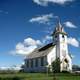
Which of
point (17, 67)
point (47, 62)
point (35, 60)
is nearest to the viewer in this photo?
point (47, 62)

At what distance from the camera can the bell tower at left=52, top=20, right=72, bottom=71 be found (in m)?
79.1

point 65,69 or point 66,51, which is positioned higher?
point 66,51

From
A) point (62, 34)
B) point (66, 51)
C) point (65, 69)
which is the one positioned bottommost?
point (65, 69)

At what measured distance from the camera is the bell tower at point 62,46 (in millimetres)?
79125

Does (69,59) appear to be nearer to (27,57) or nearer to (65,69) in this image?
(65,69)

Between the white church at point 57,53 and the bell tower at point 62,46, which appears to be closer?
the white church at point 57,53

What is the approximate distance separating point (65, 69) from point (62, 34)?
10.9m

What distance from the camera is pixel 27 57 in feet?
311

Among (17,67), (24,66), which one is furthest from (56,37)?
(17,67)

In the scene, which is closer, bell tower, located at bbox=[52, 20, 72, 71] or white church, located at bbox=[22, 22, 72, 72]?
white church, located at bbox=[22, 22, 72, 72]

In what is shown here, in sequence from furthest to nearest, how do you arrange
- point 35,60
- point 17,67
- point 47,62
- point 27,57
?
point 17,67
point 27,57
point 35,60
point 47,62

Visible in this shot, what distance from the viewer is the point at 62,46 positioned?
79.9 meters

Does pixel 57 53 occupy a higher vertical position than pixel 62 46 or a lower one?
lower

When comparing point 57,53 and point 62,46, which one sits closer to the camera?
point 57,53
